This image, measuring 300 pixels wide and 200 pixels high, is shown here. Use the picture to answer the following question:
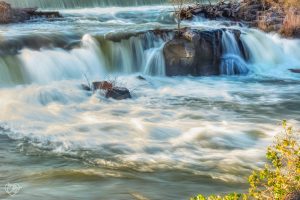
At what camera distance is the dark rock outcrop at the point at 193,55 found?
14.8 meters

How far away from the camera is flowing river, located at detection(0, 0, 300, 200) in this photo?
6625 millimetres

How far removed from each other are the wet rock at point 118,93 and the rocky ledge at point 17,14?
29.0 feet

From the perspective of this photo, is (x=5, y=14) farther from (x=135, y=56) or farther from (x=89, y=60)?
(x=135, y=56)

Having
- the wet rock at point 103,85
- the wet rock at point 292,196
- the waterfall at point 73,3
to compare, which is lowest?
the wet rock at point 103,85

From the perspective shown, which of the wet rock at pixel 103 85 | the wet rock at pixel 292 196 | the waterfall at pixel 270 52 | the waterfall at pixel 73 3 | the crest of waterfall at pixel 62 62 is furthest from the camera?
the waterfall at pixel 73 3

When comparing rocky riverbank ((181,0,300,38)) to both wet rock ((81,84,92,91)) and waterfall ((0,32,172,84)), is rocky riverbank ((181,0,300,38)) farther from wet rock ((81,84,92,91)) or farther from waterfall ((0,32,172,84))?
wet rock ((81,84,92,91))

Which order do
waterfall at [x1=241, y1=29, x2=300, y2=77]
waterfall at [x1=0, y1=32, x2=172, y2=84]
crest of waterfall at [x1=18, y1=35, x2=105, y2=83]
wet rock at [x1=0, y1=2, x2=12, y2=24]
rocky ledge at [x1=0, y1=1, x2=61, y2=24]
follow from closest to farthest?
1. waterfall at [x1=0, y1=32, x2=172, y2=84]
2. crest of waterfall at [x1=18, y1=35, x2=105, y2=83]
3. waterfall at [x1=241, y1=29, x2=300, y2=77]
4. wet rock at [x1=0, y1=2, x2=12, y2=24]
5. rocky ledge at [x1=0, y1=1, x2=61, y2=24]

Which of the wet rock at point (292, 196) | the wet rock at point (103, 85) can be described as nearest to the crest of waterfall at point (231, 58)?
the wet rock at point (103, 85)

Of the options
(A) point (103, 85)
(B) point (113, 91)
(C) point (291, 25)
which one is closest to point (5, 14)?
(A) point (103, 85)

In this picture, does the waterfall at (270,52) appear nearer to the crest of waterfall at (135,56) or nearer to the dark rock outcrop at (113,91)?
the crest of waterfall at (135,56)

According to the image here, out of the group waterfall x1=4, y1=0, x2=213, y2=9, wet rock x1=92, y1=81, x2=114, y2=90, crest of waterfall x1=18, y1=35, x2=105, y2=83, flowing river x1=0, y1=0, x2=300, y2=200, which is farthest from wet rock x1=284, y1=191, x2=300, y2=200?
waterfall x1=4, y1=0, x2=213, y2=9

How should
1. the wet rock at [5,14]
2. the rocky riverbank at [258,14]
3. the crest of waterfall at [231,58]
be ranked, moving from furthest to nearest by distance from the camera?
the wet rock at [5,14] < the rocky riverbank at [258,14] < the crest of waterfall at [231,58]

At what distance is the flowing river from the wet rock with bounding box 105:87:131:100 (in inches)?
7.3

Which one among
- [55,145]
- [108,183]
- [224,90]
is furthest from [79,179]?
[224,90]
